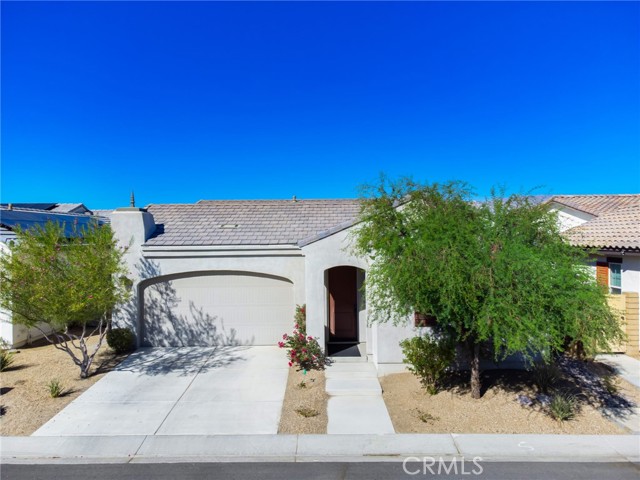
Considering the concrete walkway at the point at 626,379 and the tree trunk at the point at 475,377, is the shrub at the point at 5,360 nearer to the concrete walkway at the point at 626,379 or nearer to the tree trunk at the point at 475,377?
the tree trunk at the point at 475,377

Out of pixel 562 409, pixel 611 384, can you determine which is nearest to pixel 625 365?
pixel 611 384

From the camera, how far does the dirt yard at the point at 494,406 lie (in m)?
7.35

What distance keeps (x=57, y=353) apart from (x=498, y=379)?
42.4 feet

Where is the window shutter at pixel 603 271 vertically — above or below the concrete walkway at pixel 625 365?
above

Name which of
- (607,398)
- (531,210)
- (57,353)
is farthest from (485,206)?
(57,353)

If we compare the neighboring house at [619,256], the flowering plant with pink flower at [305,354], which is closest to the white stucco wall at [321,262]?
the flowering plant with pink flower at [305,354]

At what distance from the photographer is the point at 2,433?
7305 millimetres

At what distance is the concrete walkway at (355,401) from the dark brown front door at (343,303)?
6.91ft

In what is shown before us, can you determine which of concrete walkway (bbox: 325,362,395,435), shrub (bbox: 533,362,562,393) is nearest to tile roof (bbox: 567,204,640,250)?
shrub (bbox: 533,362,562,393)

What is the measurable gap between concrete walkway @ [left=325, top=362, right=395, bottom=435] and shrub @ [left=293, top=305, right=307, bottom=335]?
4.60 ft

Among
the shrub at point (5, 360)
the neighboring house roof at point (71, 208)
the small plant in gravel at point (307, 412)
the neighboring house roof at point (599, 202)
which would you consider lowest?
the small plant in gravel at point (307, 412)

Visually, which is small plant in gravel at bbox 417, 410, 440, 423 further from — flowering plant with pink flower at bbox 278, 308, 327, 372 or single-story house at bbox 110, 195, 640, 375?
single-story house at bbox 110, 195, 640, 375

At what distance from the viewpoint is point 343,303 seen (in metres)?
13.0

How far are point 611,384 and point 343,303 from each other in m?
7.43
